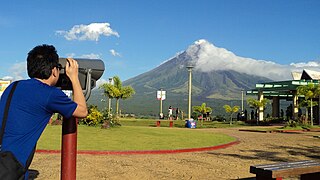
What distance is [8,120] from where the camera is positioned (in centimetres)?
222

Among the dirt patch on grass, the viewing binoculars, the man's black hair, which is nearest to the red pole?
the viewing binoculars

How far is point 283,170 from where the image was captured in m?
4.41

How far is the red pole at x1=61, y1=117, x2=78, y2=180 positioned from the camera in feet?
9.11

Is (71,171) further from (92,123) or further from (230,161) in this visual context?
(92,123)

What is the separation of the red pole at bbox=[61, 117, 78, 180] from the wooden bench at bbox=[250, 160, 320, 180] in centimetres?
257

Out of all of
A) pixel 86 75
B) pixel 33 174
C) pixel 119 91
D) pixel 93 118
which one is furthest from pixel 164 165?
pixel 119 91

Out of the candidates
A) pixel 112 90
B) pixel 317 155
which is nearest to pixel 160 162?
pixel 317 155

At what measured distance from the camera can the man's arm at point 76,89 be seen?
2410 millimetres

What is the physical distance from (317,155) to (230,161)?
311 cm

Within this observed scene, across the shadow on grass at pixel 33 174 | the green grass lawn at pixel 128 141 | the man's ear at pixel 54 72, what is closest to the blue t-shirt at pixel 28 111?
the man's ear at pixel 54 72

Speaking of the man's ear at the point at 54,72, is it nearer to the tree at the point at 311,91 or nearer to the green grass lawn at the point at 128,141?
the green grass lawn at the point at 128,141

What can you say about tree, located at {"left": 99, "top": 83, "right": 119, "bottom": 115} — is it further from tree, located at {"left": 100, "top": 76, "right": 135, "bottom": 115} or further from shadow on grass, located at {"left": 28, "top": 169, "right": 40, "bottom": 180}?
shadow on grass, located at {"left": 28, "top": 169, "right": 40, "bottom": 180}

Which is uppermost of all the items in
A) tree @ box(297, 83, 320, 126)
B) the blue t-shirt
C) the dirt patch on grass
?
tree @ box(297, 83, 320, 126)

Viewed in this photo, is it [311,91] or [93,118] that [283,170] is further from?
[311,91]
